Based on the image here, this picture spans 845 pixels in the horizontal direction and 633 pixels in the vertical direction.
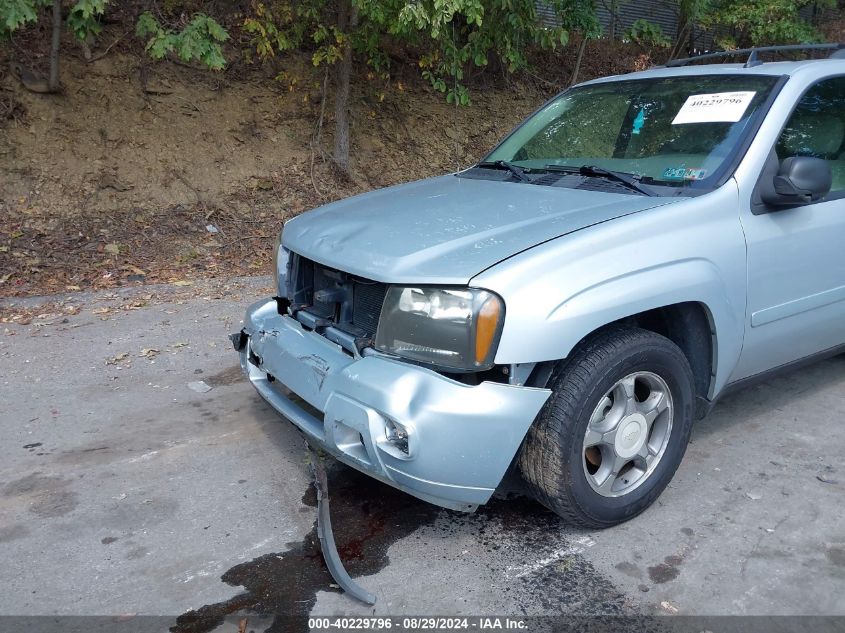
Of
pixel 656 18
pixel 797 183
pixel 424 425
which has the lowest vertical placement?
pixel 424 425

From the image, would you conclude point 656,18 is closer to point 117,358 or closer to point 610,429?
point 117,358

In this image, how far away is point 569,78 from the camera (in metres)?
11.6

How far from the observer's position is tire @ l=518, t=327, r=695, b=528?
2.81 m

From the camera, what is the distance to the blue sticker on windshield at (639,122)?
3.85 metres

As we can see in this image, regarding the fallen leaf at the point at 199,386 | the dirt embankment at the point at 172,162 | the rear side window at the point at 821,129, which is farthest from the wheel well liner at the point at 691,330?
the dirt embankment at the point at 172,162

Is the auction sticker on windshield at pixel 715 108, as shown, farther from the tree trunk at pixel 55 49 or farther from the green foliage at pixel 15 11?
the tree trunk at pixel 55 49

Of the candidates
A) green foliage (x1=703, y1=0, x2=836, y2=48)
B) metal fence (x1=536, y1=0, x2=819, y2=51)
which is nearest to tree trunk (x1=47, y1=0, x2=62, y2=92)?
green foliage (x1=703, y1=0, x2=836, y2=48)

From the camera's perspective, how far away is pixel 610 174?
3.51 meters

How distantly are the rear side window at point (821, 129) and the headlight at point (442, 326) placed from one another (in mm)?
1740

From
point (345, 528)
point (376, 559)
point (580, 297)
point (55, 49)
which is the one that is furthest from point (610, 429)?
point (55, 49)

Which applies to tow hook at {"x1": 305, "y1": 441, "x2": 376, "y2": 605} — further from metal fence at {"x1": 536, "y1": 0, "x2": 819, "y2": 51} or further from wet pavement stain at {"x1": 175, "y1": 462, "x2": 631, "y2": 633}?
metal fence at {"x1": 536, "y1": 0, "x2": 819, "y2": 51}

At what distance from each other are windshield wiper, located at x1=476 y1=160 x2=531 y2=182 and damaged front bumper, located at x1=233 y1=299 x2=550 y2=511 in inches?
57.0

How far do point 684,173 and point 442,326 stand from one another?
56.4 inches

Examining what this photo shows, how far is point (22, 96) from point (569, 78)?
7.38m
